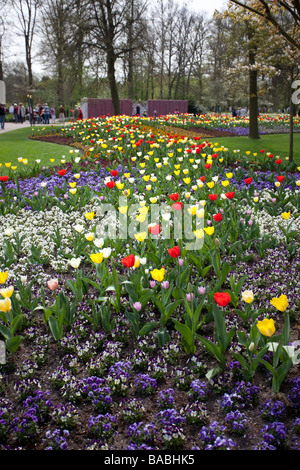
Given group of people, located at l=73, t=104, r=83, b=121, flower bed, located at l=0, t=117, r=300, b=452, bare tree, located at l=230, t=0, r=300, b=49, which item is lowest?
flower bed, located at l=0, t=117, r=300, b=452

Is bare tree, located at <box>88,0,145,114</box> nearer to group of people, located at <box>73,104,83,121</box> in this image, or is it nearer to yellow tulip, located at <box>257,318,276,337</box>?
group of people, located at <box>73,104,83,121</box>

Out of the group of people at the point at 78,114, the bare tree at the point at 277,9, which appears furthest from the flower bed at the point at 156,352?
the group of people at the point at 78,114

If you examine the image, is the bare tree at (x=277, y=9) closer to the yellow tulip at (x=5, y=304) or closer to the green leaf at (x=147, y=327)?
the green leaf at (x=147, y=327)

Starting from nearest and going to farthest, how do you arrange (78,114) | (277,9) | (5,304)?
1. (5,304)
2. (277,9)
3. (78,114)

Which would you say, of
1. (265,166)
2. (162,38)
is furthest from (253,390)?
(162,38)

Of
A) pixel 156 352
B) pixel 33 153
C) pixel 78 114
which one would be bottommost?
pixel 156 352

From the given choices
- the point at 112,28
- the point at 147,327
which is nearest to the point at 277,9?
the point at 147,327

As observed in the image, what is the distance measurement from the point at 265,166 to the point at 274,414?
6542mm

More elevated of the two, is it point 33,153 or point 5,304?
point 33,153

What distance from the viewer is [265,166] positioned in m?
7.88

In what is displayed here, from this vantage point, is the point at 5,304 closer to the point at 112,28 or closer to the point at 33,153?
the point at 33,153

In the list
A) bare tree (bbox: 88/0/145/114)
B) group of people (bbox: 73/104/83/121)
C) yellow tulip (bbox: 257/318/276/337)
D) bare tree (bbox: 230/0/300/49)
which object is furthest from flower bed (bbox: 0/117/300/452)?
group of people (bbox: 73/104/83/121)

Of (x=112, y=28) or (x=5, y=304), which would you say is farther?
(x=112, y=28)
